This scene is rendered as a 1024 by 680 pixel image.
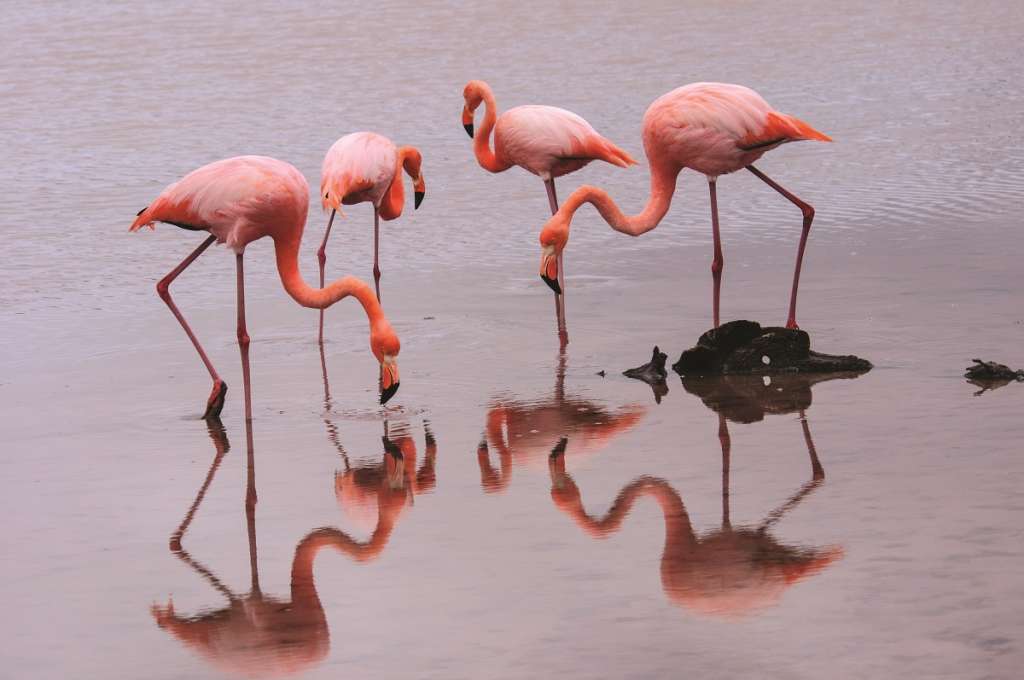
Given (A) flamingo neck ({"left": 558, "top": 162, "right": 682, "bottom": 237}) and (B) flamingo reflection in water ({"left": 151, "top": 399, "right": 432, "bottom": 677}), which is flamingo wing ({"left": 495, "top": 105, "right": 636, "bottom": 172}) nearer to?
(A) flamingo neck ({"left": 558, "top": 162, "right": 682, "bottom": 237})

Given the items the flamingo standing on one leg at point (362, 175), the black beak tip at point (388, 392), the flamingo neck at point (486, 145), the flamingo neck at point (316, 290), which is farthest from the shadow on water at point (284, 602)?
the flamingo neck at point (486, 145)

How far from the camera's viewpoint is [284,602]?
A: 16.3 feet

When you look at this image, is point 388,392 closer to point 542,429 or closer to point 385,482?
point 385,482

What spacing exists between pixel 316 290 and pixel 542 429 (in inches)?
49.0

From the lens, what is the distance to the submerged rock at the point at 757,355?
753 cm

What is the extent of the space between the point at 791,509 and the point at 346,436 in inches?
81.3

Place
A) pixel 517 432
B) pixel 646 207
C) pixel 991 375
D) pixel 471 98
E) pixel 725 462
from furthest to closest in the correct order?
pixel 471 98, pixel 646 207, pixel 991 375, pixel 517 432, pixel 725 462

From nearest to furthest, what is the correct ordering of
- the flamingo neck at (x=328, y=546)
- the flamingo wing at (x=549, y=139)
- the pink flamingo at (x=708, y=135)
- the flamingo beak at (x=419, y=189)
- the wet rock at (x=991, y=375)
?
the flamingo neck at (x=328, y=546)
the wet rock at (x=991, y=375)
the pink flamingo at (x=708, y=135)
the flamingo wing at (x=549, y=139)
the flamingo beak at (x=419, y=189)

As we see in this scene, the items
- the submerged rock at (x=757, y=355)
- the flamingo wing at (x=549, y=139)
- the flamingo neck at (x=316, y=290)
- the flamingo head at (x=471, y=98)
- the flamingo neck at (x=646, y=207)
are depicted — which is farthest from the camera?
the flamingo head at (x=471, y=98)

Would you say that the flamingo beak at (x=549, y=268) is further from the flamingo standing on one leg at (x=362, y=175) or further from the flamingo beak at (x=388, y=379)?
the flamingo standing on one leg at (x=362, y=175)

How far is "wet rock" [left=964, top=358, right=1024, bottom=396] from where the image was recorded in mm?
7043

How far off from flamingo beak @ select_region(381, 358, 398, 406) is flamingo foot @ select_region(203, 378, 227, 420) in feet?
3.48

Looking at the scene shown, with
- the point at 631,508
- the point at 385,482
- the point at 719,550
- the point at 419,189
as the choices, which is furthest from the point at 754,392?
the point at 419,189

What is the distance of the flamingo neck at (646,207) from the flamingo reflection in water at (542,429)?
1.12 meters
